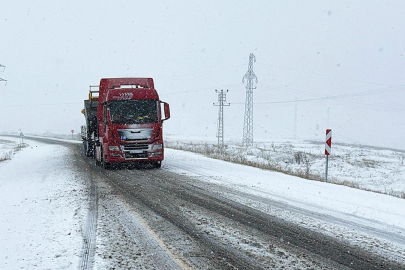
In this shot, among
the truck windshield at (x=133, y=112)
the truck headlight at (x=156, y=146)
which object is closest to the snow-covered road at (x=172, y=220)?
the truck headlight at (x=156, y=146)

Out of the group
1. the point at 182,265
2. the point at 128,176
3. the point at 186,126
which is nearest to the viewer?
the point at 182,265

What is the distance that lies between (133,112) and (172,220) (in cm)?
811

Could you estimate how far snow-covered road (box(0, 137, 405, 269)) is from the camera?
4516 mm

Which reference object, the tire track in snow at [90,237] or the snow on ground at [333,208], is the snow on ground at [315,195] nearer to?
the snow on ground at [333,208]

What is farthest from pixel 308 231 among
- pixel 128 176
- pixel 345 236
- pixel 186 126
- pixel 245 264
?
pixel 186 126

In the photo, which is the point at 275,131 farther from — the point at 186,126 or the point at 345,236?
the point at 345,236

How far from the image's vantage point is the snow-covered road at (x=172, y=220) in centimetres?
452

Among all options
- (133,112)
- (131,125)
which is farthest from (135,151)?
(133,112)

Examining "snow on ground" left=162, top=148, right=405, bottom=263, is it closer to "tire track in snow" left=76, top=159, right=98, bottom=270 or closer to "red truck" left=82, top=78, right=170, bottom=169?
"red truck" left=82, top=78, right=170, bottom=169

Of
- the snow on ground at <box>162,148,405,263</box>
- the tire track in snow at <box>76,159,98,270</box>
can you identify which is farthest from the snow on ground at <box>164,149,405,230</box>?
the tire track in snow at <box>76,159,98,270</box>

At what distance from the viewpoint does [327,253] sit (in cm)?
466

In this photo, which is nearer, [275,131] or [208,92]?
[275,131]

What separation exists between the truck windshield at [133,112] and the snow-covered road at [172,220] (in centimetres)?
305

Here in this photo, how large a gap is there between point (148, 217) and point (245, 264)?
2.66 meters
